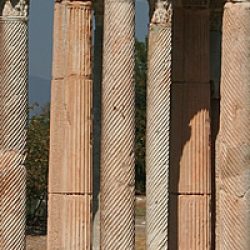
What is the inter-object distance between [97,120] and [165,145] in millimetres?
5263

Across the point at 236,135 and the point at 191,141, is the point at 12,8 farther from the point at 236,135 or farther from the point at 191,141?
the point at 191,141

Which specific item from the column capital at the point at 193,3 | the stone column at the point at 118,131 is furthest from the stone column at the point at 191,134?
the stone column at the point at 118,131

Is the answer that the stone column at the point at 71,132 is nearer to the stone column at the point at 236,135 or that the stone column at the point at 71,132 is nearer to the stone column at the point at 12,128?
the stone column at the point at 12,128

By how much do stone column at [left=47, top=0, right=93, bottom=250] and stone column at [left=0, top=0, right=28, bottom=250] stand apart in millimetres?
2320

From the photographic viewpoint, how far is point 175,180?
140ft

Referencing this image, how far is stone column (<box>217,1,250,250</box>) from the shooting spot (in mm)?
37812

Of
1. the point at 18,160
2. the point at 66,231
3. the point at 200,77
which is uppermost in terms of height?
the point at 200,77

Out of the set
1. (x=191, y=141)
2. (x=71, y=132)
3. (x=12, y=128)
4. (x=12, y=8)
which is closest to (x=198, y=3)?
(x=191, y=141)

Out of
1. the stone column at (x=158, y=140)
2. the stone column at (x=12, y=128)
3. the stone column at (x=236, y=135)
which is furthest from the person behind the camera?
the stone column at (x=158, y=140)

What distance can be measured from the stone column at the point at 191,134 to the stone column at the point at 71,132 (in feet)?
13.7

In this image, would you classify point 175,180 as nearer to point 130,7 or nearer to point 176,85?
point 176,85

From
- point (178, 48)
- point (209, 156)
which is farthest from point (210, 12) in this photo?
point (209, 156)

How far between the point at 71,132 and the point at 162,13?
16.9ft

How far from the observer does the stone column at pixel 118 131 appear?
37.3 m
